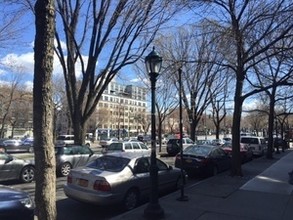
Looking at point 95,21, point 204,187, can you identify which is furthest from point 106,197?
point 95,21

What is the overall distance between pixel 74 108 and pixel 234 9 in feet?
38.6

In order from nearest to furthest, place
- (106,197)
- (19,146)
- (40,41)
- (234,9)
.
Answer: (40,41) < (106,197) < (234,9) < (19,146)

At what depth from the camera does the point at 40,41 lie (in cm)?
503

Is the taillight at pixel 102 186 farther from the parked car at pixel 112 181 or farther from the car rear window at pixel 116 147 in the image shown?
the car rear window at pixel 116 147

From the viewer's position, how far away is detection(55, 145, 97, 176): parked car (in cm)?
1756

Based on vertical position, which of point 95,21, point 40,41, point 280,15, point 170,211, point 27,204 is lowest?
point 170,211

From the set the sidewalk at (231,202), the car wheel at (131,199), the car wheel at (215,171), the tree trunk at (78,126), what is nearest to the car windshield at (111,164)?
the car wheel at (131,199)

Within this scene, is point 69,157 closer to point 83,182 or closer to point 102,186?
point 83,182

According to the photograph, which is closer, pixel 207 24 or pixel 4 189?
pixel 4 189

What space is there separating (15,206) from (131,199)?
14.4 ft

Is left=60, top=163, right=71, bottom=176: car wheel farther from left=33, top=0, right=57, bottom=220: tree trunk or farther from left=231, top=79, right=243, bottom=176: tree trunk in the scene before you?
left=33, top=0, right=57, bottom=220: tree trunk

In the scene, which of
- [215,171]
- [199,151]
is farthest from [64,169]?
[215,171]

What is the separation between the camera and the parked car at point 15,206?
235 inches

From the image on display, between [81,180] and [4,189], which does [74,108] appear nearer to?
[81,180]
